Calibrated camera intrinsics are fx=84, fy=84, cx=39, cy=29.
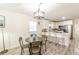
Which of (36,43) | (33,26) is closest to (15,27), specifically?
(33,26)

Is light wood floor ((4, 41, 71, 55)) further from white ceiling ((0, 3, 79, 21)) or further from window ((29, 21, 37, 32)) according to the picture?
white ceiling ((0, 3, 79, 21))

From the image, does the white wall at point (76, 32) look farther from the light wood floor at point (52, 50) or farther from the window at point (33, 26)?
the window at point (33, 26)

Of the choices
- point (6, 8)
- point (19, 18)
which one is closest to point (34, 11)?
point (19, 18)

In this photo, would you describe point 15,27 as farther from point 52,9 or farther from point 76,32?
point 76,32

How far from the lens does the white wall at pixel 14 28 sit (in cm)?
156

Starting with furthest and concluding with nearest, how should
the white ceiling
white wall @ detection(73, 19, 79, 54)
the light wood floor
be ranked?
white wall @ detection(73, 19, 79, 54) < the light wood floor < the white ceiling

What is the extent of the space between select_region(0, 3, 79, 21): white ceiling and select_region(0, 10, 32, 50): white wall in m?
0.12

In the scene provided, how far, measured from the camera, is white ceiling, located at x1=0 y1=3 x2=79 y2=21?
136 cm

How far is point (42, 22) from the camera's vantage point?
5.45 ft

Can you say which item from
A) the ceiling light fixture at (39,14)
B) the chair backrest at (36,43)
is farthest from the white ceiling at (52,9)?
the chair backrest at (36,43)

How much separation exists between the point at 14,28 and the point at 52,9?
0.81m

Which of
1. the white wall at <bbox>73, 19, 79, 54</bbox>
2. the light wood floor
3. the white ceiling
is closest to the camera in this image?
the white ceiling

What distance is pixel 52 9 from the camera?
1526 mm

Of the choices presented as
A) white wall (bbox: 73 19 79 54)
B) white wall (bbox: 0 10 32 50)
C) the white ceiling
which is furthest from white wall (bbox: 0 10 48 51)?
white wall (bbox: 73 19 79 54)
